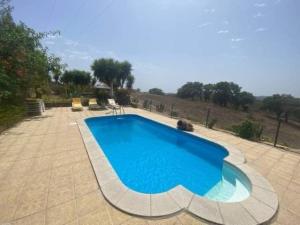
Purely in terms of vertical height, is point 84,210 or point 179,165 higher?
point 84,210

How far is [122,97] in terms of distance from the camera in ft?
48.3

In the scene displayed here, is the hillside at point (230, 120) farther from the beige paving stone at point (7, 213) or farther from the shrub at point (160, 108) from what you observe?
the beige paving stone at point (7, 213)

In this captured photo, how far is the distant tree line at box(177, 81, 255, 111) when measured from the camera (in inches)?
1694

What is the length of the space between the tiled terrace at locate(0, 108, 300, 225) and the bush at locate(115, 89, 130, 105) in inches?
370

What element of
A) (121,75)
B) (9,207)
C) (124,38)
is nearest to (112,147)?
(9,207)

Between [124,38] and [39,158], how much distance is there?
10.6 meters

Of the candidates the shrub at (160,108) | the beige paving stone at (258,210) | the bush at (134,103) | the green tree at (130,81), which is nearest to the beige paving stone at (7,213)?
the beige paving stone at (258,210)

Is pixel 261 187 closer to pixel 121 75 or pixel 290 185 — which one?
pixel 290 185

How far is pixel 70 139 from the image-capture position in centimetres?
531

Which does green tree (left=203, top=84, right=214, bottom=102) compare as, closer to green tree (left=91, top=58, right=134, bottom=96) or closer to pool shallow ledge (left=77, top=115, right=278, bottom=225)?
green tree (left=91, top=58, right=134, bottom=96)

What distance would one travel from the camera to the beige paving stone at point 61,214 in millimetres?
2112

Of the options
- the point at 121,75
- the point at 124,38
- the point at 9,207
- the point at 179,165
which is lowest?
the point at 179,165

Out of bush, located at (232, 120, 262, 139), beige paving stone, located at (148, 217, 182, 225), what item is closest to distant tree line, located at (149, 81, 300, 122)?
bush, located at (232, 120, 262, 139)

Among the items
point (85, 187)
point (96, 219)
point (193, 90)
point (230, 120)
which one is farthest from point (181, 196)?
point (193, 90)
